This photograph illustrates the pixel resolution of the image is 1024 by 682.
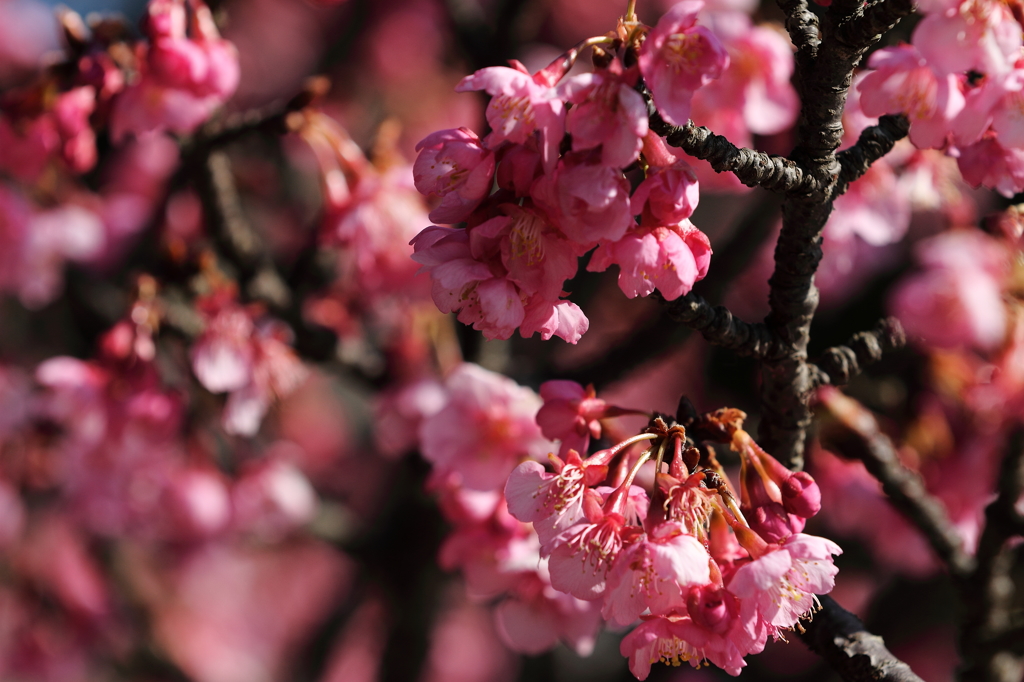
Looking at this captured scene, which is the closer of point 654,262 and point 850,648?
point 654,262

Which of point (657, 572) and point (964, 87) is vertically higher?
point (964, 87)

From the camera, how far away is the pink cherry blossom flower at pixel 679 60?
67 centimetres

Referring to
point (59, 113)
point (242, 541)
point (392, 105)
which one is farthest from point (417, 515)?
point (392, 105)

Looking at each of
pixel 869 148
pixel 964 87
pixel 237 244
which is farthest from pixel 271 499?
pixel 964 87

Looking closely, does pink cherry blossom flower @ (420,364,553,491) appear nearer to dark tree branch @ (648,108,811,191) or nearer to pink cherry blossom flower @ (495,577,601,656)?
pink cherry blossom flower @ (495,577,601,656)

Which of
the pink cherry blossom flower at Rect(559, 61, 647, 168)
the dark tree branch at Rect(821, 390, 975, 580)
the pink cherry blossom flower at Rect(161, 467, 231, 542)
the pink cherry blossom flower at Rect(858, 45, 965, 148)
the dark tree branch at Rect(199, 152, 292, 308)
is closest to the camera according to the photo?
the pink cherry blossom flower at Rect(559, 61, 647, 168)

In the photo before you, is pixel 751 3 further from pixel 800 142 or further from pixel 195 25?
pixel 195 25

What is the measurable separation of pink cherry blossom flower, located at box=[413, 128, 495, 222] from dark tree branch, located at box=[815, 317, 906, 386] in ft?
1.61

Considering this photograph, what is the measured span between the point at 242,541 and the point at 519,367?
135 cm

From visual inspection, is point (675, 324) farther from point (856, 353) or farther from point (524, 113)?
point (524, 113)

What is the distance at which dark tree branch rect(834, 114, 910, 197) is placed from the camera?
86cm

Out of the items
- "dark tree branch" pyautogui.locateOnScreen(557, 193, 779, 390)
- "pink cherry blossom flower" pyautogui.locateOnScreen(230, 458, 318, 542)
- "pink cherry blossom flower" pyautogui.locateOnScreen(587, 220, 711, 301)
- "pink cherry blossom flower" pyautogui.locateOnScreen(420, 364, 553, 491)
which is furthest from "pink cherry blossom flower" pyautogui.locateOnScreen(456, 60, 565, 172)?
"pink cherry blossom flower" pyautogui.locateOnScreen(230, 458, 318, 542)

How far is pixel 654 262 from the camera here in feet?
2.39

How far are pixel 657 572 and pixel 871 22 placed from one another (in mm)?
578
